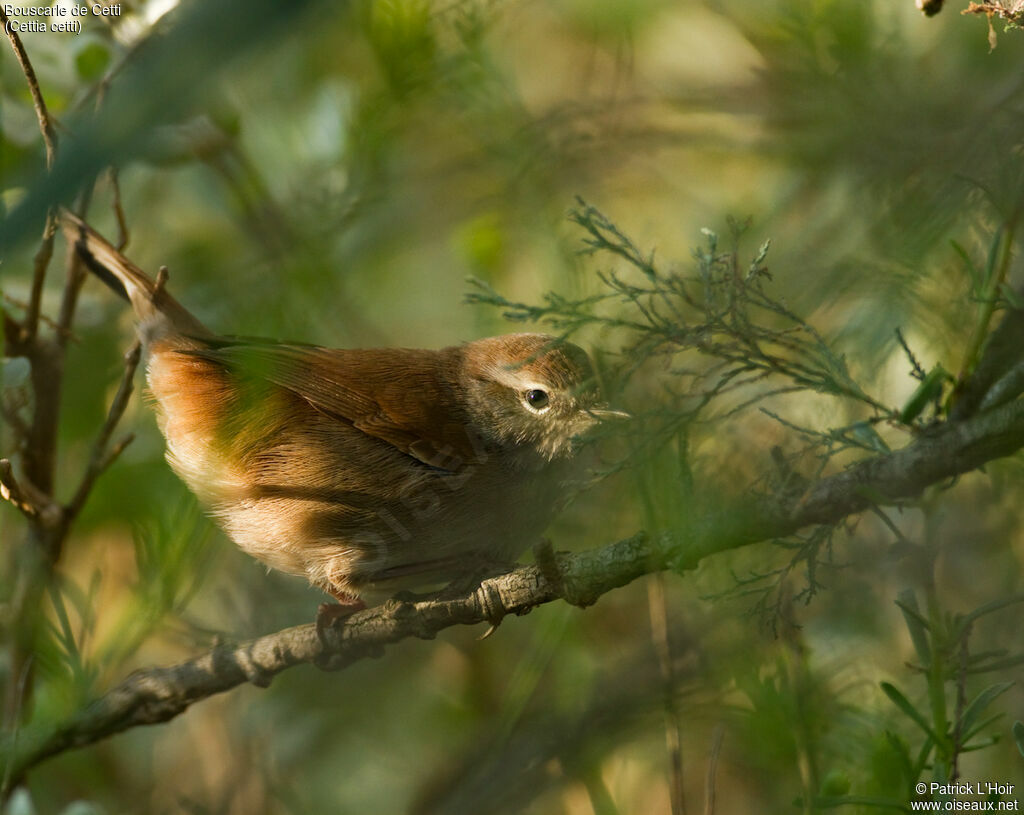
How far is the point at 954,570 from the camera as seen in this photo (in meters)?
4.10

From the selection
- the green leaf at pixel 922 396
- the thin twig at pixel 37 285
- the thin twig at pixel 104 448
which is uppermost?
the thin twig at pixel 37 285

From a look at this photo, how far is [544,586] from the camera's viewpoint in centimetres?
246

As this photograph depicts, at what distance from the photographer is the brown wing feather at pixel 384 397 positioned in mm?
3777

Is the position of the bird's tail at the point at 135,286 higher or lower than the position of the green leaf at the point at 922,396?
higher

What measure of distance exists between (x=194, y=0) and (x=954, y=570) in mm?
4047

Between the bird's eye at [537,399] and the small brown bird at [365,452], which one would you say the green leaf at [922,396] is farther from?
the bird's eye at [537,399]

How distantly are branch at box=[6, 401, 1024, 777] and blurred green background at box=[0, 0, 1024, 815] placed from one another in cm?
11

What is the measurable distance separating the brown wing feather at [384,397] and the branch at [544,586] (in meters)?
0.78

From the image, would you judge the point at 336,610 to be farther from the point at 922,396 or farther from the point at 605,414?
the point at 922,396

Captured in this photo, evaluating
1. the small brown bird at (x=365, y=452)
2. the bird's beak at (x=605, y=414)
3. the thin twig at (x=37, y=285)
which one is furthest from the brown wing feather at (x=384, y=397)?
the bird's beak at (x=605, y=414)

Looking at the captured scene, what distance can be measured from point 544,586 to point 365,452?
152 centimetres

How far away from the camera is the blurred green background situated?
69.4 inches

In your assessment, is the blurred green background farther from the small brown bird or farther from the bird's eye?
the bird's eye

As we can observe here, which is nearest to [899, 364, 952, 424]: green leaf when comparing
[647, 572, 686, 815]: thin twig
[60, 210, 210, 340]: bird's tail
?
[647, 572, 686, 815]: thin twig
